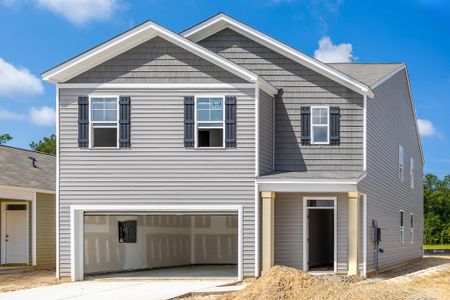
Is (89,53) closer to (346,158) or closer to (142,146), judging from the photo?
(142,146)

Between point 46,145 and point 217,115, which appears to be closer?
point 217,115

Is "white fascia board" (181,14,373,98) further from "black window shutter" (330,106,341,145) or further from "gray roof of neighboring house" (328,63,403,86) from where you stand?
"gray roof of neighboring house" (328,63,403,86)

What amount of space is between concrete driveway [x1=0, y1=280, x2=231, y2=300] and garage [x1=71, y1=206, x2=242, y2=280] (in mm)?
1413

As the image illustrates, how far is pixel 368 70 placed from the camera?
91.8ft

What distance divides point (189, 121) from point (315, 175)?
409 centimetres

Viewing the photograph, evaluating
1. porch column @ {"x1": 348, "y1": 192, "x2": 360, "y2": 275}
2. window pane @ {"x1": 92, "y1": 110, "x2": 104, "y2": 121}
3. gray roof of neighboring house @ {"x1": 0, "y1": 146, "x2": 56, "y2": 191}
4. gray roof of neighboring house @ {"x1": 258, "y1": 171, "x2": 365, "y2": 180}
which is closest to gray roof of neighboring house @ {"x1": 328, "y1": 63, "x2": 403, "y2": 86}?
gray roof of neighboring house @ {"x1": 258, "y1": 171, "x2": 365, "y2": 180}

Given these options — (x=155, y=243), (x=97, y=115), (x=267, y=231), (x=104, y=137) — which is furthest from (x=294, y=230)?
(x=97, y=115)

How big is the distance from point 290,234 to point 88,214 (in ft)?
20.1

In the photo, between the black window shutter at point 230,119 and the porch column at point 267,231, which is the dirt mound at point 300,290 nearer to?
the porch column at point 267,231

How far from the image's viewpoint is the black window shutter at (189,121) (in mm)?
21453

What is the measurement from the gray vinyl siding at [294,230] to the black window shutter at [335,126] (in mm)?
1733

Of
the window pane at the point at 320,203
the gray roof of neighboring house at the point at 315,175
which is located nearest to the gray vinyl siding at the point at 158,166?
the gray roof of neighboring house at the point at 315,175

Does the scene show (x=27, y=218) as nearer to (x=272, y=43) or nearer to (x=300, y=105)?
(x=300, y=105)

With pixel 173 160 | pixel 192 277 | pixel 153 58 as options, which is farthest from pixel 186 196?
pixel 153 58
